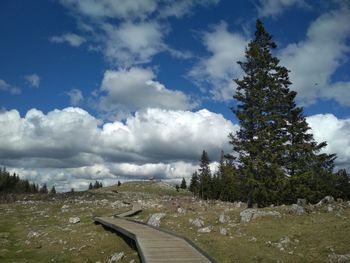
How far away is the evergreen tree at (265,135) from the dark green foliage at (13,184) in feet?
358

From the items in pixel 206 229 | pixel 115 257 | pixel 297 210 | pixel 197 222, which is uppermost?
pixel 297 210

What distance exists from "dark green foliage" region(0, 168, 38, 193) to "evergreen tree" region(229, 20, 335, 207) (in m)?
109

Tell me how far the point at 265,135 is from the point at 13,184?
462 feet

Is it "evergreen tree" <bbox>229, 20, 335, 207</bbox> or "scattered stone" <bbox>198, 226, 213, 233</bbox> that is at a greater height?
"evergreen tree" <bbox>229, 20, 335, 207</bbox>

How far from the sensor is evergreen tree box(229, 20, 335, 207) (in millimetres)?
35781

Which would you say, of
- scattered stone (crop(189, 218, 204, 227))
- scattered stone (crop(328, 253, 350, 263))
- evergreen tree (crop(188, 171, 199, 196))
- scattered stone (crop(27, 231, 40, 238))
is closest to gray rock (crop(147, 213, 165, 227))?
scattered stone (crop(189, 218, 204, 227))

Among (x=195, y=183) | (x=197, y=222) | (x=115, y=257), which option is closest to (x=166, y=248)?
(x=115, y=257)

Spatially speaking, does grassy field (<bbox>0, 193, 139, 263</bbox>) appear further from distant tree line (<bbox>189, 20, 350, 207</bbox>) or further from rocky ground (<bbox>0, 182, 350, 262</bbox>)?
distant tree line (<bbox>189, 20, 350, 207</bbox>)

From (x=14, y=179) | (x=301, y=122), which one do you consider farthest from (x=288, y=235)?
(x=14, y=179)

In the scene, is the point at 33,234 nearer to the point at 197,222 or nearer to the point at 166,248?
the point at 197,222

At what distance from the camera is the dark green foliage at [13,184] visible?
135m

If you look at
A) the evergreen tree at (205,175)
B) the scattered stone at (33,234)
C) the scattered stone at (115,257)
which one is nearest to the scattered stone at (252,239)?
the scattered stone at (115,257)

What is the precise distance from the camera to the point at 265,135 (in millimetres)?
36312

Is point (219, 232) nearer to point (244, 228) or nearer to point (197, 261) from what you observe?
point (244, 228)
